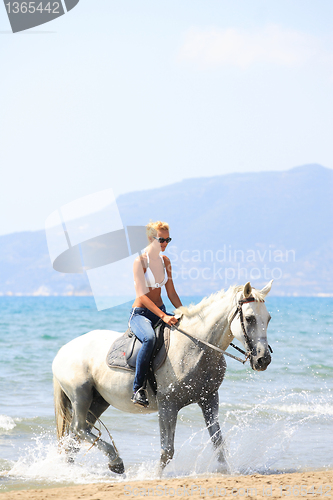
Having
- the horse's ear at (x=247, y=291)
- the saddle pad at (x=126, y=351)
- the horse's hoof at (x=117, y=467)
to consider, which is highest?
the horse's ear at (x=247, y=291)

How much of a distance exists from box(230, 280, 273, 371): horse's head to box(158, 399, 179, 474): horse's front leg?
1001 mm

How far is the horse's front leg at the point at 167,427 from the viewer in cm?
531

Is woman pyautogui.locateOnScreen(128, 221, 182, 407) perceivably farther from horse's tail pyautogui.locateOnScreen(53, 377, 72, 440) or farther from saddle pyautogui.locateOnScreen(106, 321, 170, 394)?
horse's tail pyautogui.locateOnScreen(53, 377, 72, 440)

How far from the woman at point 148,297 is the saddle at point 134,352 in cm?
12

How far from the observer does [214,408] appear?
552 cm

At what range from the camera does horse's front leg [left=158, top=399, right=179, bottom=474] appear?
5.31 m

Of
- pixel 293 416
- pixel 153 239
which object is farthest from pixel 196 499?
pixel 293 416

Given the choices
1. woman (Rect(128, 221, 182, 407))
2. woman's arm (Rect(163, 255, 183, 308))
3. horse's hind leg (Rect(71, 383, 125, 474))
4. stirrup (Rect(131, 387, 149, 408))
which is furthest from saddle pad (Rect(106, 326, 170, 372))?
horse's hind leg (Rect(71, 383, 125, 474))

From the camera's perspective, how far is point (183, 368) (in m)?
5.34

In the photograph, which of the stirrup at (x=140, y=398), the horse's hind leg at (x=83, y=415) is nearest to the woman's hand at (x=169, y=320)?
the stirrup at (x=140, y=398)

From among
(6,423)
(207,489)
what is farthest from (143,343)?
(6,423)

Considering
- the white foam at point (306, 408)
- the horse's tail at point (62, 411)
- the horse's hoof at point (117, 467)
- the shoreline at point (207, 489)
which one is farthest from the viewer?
the white foam at point (306, 408)

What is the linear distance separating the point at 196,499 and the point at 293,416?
6064 mm

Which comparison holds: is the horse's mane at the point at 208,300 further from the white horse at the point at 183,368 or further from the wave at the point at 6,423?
the wave at the point at 6,423
